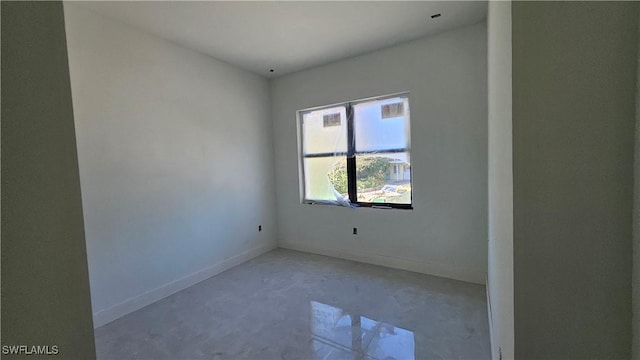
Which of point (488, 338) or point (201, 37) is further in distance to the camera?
point (201, 37)

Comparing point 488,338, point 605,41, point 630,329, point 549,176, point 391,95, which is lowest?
point 488,338

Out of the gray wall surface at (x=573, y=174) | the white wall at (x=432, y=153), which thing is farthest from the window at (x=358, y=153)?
the gray wall surface at (x=573, y=174)

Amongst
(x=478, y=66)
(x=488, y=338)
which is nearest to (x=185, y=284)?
(x=488, y=338)

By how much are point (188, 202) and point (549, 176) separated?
3.31m

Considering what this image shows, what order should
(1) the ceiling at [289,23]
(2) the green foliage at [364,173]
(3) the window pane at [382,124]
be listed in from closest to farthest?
(1) the ceiling at [289,23]
(3) the window pane at [382,124]
(2) the green foliage at [364,173]

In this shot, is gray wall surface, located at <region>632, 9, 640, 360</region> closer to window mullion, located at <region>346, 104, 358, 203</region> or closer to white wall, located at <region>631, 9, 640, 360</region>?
white wall, located at <region>631, 9, 640, 360</region>

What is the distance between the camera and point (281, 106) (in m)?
4.34

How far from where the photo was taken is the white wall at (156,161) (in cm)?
242

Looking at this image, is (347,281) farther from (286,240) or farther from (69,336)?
(69,336)

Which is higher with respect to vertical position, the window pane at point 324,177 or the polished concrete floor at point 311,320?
the window pane at point 324,177

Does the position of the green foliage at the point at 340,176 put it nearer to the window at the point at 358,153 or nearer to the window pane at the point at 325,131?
the window at the point at 358,153

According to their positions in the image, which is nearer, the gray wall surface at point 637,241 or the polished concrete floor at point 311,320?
the gray wall surface at point 637,241

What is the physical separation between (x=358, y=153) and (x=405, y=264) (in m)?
1.54

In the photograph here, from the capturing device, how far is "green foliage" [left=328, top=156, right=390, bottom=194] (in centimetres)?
364
